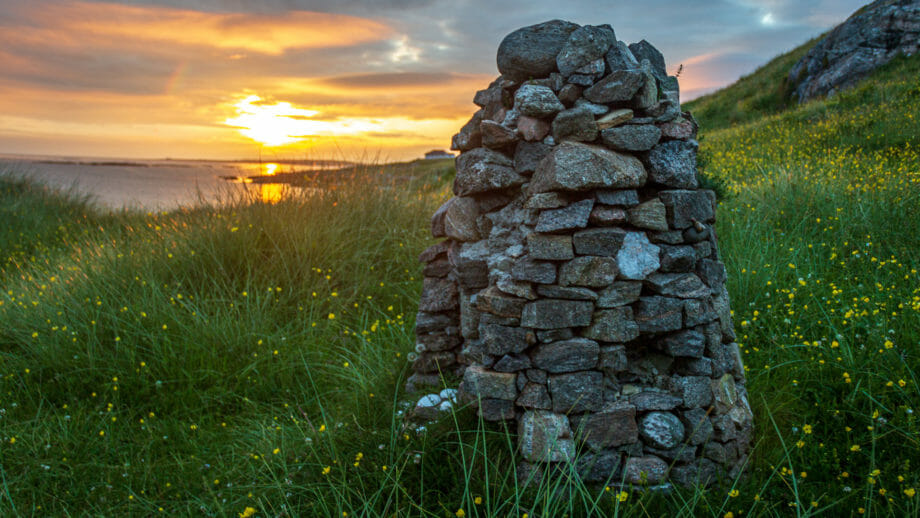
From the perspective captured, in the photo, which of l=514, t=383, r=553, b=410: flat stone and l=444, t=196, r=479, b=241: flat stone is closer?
l=514, t=383, r=553, b=410: flat stone

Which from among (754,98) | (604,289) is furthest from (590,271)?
(754,98)

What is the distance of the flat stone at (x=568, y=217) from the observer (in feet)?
9.86

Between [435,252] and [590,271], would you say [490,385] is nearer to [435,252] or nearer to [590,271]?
[590,271]

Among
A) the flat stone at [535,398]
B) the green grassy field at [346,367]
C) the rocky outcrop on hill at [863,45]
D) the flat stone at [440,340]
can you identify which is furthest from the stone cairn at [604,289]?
the rocky outcrop on hill at [863,45]

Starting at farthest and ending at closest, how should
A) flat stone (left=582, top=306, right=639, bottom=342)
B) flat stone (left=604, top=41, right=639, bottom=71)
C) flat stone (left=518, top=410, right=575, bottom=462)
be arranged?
flat stone (left=604, top=41, right=639, bottom=71) → flat stone (left=582, top=306, right=639, bottom=342) → flat stone (left=518, top=410, right=575, bottom=462)

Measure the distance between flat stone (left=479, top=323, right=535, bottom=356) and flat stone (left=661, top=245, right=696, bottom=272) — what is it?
→ 0.88 metres

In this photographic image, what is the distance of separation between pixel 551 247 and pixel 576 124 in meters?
0.74

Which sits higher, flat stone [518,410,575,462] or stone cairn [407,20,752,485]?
stone cairn [407,20,752,485]

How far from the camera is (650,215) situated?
10.2 feet

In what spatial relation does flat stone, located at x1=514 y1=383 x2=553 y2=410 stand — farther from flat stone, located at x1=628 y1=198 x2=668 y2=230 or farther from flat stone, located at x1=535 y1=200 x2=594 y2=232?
flat stone, located at x1=628 y1=198 x2=668 y2=230

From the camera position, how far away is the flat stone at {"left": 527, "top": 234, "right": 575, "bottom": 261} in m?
3.02

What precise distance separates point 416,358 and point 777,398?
8.20 ft

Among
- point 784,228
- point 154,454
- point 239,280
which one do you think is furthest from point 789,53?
point 154,454

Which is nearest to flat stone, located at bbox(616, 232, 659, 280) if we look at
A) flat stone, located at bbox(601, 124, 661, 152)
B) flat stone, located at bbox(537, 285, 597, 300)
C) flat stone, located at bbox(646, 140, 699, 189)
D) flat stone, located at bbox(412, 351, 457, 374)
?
flat stone, located at bbox(537, 285, 597, 300)
